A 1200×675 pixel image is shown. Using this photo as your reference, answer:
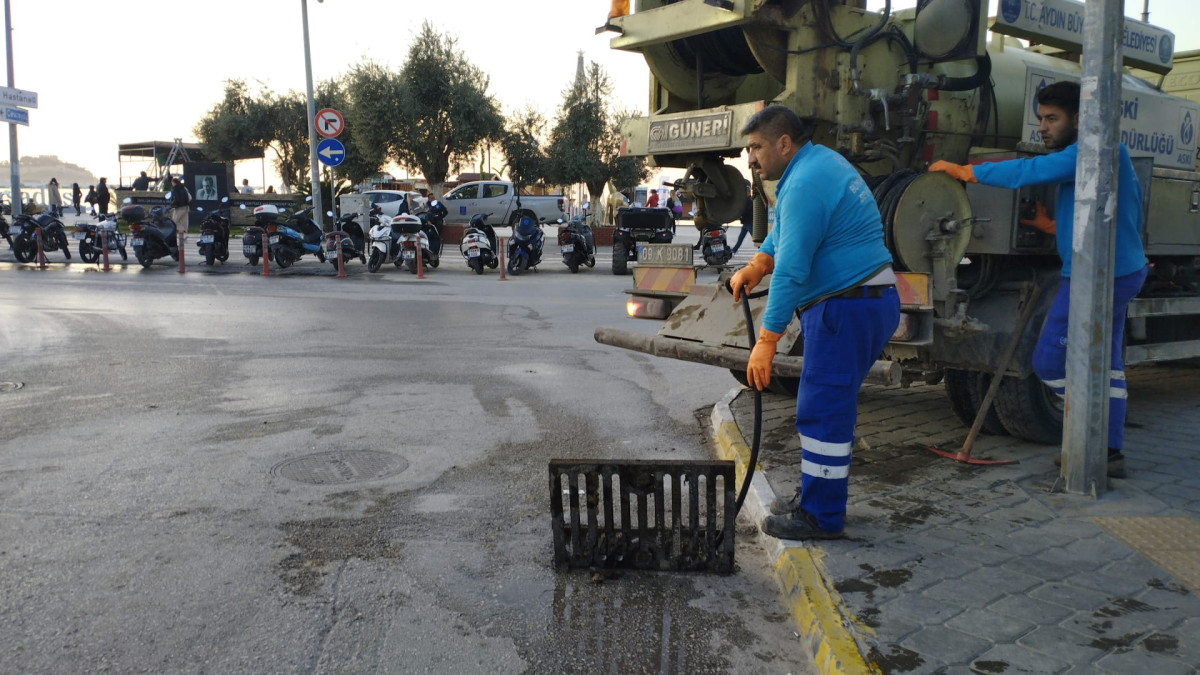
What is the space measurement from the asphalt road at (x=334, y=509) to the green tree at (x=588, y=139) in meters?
29.3

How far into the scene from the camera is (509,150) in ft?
130

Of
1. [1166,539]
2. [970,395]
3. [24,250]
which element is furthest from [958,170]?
[24,250]

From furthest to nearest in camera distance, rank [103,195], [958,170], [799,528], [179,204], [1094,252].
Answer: [103,195] < [179,204] < [958,170] < [1094,252] < [799,528]

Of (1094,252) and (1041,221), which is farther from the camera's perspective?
(1041,221)

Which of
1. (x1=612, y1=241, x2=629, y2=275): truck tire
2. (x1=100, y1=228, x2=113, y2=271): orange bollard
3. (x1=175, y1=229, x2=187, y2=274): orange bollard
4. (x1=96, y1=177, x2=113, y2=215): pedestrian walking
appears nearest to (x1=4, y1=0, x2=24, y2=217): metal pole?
(x1=96, y1=177, x2=113, y2=215): pedestrian walking

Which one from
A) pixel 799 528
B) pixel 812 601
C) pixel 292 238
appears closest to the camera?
pixel 812 601

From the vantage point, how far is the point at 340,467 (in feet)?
16.6

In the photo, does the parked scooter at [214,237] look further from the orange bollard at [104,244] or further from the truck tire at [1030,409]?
the truck tire at [1030,409]

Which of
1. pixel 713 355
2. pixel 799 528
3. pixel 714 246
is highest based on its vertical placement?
pixel 714 246

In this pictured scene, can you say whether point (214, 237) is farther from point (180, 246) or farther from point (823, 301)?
point (823, 301)

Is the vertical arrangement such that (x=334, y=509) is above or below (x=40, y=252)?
below

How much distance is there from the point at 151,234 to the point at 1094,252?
1752 cm

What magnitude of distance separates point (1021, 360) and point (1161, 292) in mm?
1936

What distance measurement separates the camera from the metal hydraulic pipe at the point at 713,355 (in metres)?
4.12
